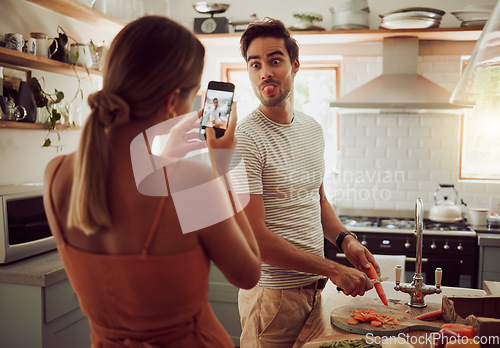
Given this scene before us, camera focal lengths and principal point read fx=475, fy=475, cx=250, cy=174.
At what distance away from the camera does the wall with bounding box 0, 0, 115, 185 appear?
2783mm

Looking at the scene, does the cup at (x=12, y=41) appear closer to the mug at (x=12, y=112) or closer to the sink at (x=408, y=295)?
the mug at (x=12, y=112)

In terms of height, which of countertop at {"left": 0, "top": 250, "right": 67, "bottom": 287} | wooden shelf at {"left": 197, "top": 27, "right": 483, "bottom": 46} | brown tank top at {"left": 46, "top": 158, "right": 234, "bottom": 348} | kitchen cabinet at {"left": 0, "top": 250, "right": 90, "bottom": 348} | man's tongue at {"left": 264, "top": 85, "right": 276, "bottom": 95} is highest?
wooden shelf at {"left": 197, "top": 27, "right": 483, "bottom": 46}

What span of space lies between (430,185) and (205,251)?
11.6 ft

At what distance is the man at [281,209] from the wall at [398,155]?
88.0 inches

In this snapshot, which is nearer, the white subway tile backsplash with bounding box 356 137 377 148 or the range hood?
the range hood

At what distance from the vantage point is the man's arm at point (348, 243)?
1797 millimetres

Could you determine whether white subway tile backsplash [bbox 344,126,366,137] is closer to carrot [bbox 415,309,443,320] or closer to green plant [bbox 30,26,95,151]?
green plant [bbox 30,26,95,151]

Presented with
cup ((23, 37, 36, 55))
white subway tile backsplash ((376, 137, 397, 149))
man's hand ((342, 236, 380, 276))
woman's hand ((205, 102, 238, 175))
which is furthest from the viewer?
white subway tile backsplash ((376, 137, 397, 149))

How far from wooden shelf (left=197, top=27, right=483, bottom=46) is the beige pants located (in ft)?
8.11

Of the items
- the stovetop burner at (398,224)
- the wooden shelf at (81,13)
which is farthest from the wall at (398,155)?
the wooden shelf at (81,13)

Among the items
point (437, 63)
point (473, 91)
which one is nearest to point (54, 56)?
point (473, 91)

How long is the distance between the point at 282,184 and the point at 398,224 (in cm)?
224

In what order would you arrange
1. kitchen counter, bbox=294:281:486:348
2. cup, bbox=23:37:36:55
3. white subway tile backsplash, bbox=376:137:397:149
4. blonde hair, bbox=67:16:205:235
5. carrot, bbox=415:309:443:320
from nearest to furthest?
1. blonde hair, bbox=67:16:205:235
2. kitchen counter, bbox=294:281:486:348
3. carrot, bbox=415:309:443:320
4. cup, bbox=23:37:36:55
5. white subway tile backsplash, bbox=376:137:397:149

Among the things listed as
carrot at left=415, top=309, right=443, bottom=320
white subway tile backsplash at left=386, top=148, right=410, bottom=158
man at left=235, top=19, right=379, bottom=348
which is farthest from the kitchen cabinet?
white subway tile backsplash at left=386, top=148, right=410, bottom=158
